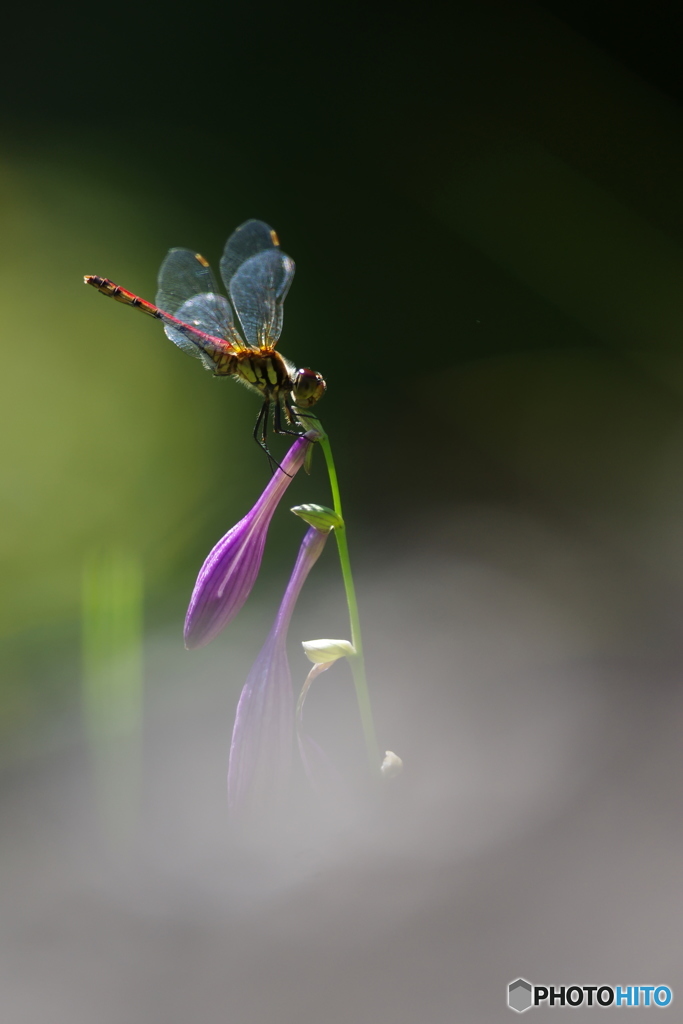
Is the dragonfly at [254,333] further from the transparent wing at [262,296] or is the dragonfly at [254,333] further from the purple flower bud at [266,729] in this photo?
the purple flower bud at [266,729]

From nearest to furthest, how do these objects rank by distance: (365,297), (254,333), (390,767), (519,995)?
(519,995) → (390,767) → (254,333) → (365,297)

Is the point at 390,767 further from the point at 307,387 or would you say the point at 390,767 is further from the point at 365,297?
the point at 365,297

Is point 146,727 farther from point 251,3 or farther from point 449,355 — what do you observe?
point 251,3

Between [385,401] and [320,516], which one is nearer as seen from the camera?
[320,516]

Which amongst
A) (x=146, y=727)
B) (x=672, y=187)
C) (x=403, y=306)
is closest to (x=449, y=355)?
(x=403, y=306)

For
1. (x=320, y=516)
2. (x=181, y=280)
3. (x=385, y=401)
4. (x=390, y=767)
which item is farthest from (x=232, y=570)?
(x=385, y=401)
